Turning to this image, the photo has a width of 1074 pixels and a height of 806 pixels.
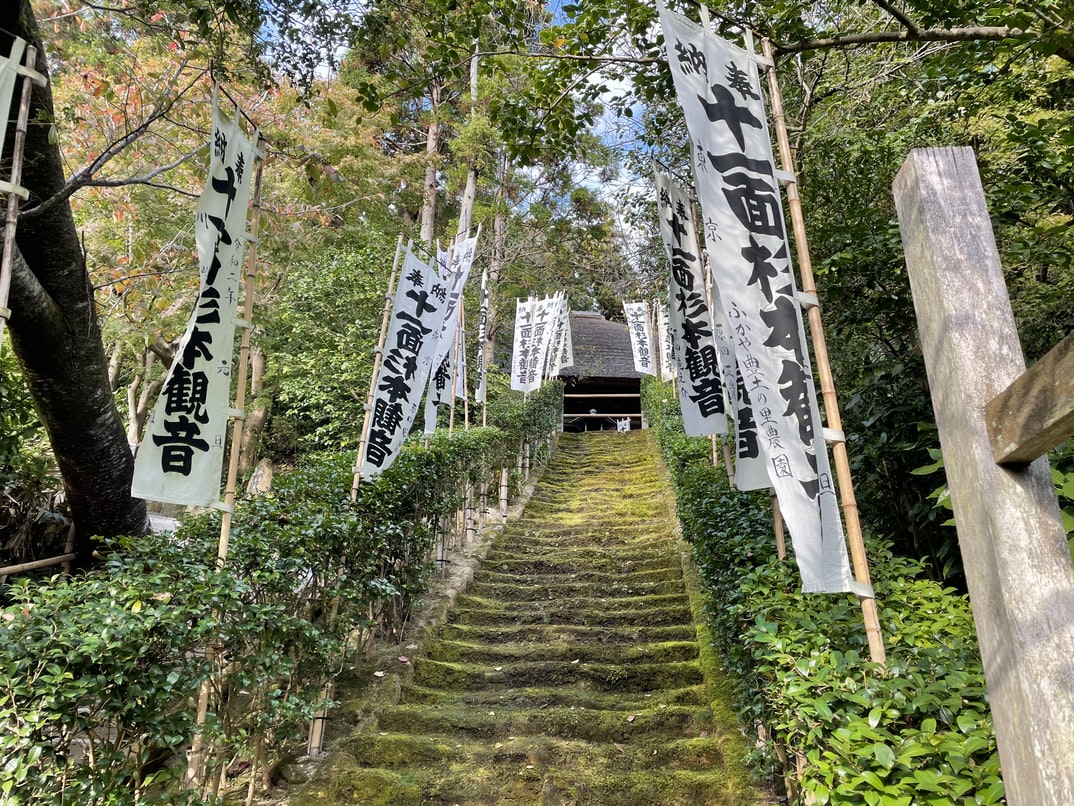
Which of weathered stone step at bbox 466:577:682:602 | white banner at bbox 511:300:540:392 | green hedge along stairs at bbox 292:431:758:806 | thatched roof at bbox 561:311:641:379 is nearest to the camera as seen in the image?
green hedge along stairs at bbox 292:431:758:806

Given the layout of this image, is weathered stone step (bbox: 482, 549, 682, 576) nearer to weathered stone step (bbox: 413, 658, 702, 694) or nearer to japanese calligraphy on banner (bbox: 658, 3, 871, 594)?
weathered stone step (bbox: 413, 658, 702, 694)

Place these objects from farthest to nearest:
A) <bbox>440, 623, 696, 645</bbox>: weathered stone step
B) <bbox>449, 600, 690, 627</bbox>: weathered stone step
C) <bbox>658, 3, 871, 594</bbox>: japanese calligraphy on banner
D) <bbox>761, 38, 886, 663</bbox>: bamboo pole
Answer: <bbox>449, 600, 690, 627</bbox>: weathered stone step < <bbox>440, 623, 696, 645</bbox>: weathered stone step < <bbox>658, 3, 871, 594</bbox>: japanese calligraphy on banner < <bbox>761, 38, 886, 663</bbox>: bamboo pole

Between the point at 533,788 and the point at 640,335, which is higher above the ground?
the point at 640,335

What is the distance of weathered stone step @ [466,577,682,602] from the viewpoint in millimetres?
6758

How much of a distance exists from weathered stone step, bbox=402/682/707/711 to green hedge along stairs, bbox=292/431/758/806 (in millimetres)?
14

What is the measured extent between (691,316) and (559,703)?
3209 millimetres

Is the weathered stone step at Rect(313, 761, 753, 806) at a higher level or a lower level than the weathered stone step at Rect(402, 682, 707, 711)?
lower

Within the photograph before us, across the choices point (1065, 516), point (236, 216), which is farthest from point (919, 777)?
point (236, 216)

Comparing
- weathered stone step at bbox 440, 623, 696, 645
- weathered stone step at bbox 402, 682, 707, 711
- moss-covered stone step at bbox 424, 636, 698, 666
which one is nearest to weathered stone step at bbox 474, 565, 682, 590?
weathered stone step at bbox 440, 623, 696, 645

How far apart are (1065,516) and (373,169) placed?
12167 millimetres

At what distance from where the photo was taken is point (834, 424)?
2.83 metres

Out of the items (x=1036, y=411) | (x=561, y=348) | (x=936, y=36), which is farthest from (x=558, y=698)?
(x=561, y=348)

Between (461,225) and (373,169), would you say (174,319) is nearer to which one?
(373,169)

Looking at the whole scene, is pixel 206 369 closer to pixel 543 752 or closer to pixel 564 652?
pixel 543 752
